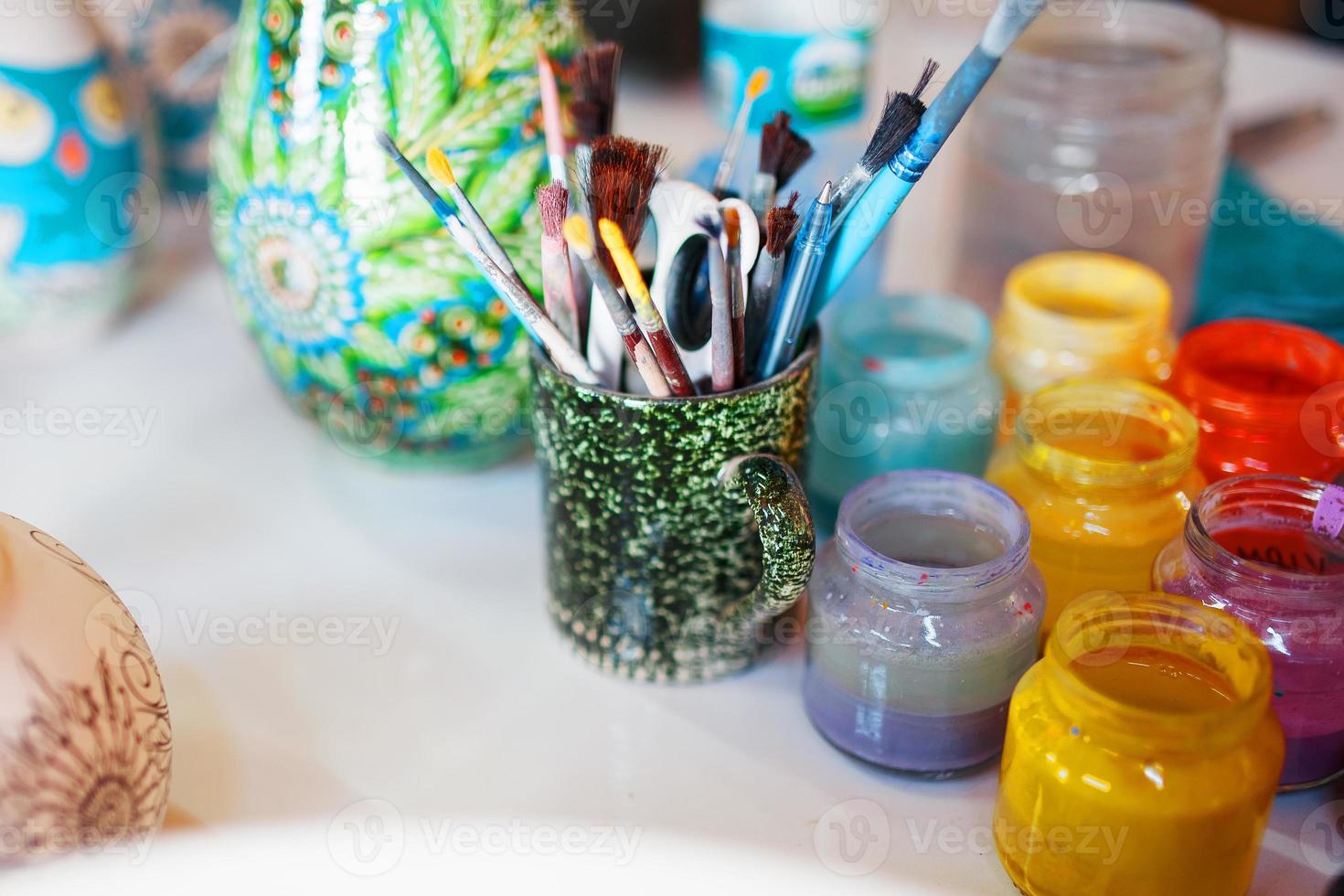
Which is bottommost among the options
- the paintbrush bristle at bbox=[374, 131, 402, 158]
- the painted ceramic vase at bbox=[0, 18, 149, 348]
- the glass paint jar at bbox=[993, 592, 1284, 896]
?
the glass paint jar at bbox=[993, 592, 1284, 896]

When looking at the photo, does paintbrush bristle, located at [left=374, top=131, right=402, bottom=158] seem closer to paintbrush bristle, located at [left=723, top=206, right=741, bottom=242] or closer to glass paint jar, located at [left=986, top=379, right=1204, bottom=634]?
paintbrush bristle, located at [left=723, top=206, right=741, bottom=242]

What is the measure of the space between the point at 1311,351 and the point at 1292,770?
16cm

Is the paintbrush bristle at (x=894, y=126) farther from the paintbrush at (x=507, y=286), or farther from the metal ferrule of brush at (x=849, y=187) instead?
the paintbrush at (x=507, y=286)

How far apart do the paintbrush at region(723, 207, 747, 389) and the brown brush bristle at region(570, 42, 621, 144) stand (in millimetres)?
70

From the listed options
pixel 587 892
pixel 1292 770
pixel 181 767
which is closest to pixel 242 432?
pixel 181 767

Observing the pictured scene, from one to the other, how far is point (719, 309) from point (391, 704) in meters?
0.19

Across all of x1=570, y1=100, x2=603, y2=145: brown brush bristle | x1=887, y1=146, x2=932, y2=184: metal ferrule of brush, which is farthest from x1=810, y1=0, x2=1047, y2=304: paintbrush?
x1=570, y1=100, x2=603, y2=145: brown brush bristle

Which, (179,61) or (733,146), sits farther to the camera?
(179,61)

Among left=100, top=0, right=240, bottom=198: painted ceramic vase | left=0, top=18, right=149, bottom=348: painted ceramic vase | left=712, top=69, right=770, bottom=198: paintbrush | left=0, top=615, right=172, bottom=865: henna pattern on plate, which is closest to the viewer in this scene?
left=0, top=615, right=172, bottom=865: henna pattern on plate

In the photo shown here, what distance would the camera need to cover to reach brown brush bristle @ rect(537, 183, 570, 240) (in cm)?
38

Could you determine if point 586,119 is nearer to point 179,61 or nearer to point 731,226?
point 731,226

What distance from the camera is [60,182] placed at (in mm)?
571

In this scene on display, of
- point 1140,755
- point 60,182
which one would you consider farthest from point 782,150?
point 60,182

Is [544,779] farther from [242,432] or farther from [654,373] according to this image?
[242,432]
